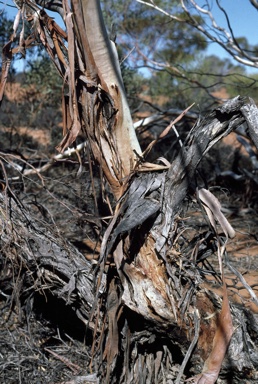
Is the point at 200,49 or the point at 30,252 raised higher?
the point at 200,49

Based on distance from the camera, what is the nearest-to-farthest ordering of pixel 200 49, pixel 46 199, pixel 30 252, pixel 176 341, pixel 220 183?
pixel 176 341, pixel 30 252, pixel 46 199, pixel 220 183, pixel 200 49

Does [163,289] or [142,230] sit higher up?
[142,230]

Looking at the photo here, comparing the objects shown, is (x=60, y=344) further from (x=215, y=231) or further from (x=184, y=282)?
(x=215, y=231)

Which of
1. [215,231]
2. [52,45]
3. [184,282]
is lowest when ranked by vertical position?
[184,282]

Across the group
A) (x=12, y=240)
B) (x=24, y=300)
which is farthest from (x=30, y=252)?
(x=24, y=300)

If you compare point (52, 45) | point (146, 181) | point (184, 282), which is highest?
point (52, 45)

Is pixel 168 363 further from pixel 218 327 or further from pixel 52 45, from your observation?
pixel 52 45

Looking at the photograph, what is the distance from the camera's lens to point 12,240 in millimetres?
3688

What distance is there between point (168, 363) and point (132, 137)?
4.75ft

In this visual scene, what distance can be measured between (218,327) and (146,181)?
93cm

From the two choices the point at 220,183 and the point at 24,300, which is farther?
the point at 220,183

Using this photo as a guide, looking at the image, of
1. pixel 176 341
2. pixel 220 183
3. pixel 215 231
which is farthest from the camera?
pixel 220 183

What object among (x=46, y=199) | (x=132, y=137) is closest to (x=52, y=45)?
(x=132, y=137)

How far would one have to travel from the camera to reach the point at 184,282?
3246 mm
